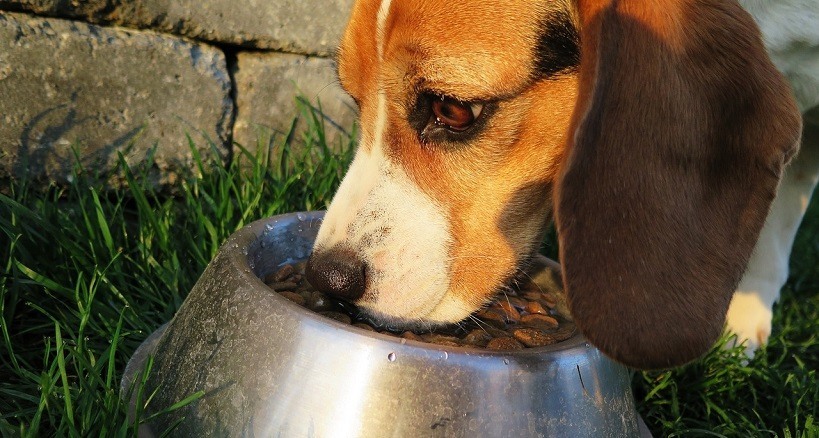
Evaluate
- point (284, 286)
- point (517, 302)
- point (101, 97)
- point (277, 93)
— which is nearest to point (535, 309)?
point (517, 302)

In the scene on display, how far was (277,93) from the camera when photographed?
138 inches

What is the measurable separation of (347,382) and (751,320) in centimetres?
185

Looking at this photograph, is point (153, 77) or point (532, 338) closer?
point (532, 338)

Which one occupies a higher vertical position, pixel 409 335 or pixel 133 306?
pixel 409 335

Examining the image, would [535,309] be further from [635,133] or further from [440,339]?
[635,133]

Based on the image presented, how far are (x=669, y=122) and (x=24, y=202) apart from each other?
2128 mm

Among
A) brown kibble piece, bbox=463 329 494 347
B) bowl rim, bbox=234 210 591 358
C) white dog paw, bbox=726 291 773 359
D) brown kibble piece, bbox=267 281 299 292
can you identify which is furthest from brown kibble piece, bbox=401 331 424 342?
white dog paw, bbox=726 291 773 359

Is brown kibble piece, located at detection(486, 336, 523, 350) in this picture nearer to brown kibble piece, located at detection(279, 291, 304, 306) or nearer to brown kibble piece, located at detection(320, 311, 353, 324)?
brown kibble piece, located at detection(320, 311, 353, 324)

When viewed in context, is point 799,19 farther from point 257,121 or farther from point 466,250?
point 257,121

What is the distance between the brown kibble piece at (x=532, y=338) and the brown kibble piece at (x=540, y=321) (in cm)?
10

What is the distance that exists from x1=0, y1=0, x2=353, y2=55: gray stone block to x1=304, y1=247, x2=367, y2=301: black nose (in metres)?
1.37

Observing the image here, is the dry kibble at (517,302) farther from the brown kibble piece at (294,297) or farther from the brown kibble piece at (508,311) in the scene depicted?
the brown kibble piece at (294,297)

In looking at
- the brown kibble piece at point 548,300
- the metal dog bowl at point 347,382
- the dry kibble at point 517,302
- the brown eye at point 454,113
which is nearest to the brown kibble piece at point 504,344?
the metal dog bowl at point 347,382

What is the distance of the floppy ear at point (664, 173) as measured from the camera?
5.85ft
